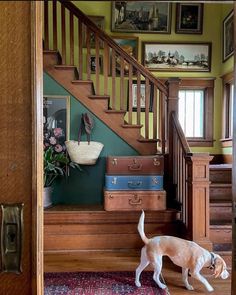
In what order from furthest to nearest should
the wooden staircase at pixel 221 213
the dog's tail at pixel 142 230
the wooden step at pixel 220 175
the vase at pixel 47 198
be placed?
the wooden step at pixel 220 175 < the vase at pixel 47 198 < the wooden staircase at pixel 221 213 < the dog's tail at pixel 142 230

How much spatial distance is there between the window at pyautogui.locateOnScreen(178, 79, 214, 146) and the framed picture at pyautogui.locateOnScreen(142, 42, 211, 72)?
0.83 feet

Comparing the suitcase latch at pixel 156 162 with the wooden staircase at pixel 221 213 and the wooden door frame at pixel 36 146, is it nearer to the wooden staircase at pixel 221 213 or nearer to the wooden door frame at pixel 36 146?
the wooden staircase at pixel 221 213

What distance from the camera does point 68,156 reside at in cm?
333

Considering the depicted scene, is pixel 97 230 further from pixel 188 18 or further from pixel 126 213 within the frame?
pixel 188 18

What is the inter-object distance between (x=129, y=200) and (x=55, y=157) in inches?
35.5

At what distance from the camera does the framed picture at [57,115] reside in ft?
11.1

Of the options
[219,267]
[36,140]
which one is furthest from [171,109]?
[36,140]

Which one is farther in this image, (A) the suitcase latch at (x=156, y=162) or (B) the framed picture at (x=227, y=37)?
(B) the framed picture at (x=227, y=37)

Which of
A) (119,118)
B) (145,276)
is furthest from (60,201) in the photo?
(145,276)

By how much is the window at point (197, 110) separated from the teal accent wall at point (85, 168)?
217 cm

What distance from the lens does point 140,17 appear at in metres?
5.04

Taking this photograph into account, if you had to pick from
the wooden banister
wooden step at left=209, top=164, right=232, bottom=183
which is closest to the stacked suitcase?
the wooden banister

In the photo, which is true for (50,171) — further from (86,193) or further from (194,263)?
(194,263)

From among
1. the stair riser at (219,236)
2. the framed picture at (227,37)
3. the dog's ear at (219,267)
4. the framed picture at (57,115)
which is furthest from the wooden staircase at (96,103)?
the framed picture at (227,37)
